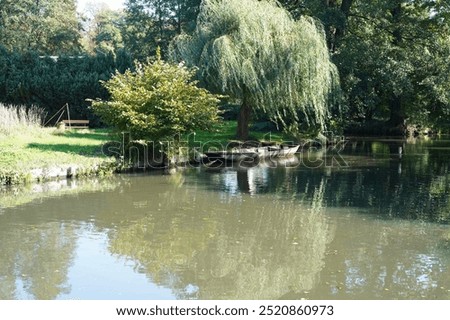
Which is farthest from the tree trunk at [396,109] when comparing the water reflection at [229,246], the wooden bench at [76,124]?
the water reflection at [229,246]

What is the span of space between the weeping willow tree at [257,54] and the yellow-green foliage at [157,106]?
259cm

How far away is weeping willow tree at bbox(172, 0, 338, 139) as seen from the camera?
2216cm

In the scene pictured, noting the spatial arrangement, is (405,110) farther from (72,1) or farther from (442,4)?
(72,1)

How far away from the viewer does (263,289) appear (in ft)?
25.1

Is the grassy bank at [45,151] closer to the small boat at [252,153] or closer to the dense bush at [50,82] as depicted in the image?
the small boat at [252,153]

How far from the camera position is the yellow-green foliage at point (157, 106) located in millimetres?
18875

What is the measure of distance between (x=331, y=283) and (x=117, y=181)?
32.8ft

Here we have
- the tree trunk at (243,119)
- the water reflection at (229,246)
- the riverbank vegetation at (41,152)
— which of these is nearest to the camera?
the water reflection at (229,246)

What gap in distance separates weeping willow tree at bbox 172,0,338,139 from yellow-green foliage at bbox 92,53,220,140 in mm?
2592

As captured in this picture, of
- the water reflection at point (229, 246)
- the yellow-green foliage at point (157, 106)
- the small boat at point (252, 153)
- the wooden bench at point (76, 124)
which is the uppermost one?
the yellow-green foliage at point (157, 106)

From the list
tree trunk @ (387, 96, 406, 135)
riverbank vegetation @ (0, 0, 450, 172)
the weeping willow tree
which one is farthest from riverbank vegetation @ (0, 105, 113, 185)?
tree trunk @ (387, 96, 406, 135)

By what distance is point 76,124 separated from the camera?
1198 inches

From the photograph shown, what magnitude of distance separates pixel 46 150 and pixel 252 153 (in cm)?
806

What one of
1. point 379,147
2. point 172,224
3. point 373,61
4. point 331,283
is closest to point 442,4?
point 373,61
